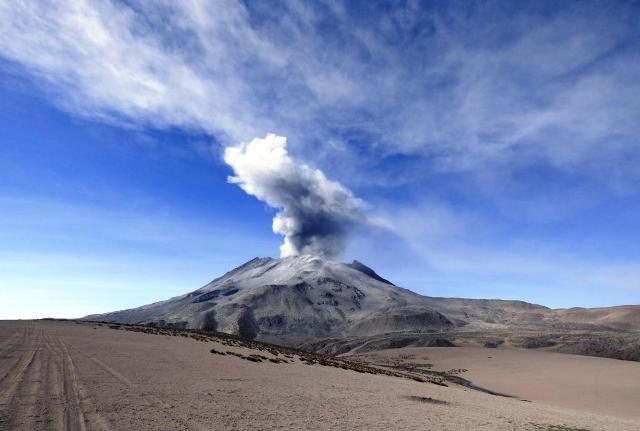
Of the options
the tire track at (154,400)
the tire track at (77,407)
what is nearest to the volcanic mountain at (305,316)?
the tire track at (154,400)

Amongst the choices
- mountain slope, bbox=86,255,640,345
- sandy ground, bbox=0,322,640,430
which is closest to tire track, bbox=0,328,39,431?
sandy ground, bbox=0,322,640,430

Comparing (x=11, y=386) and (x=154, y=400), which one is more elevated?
(x=11, y=386)

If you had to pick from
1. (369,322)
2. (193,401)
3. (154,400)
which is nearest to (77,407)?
(154,400)

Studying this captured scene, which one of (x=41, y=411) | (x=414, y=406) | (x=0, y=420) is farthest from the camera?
(x=414, y=406)

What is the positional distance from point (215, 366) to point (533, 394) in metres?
32.1

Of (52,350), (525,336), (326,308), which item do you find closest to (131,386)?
(52,350)

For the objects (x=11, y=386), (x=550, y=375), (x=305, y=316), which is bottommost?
(x=11, y=386)

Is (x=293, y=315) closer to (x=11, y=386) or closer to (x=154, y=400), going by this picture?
(x=154, y=400)

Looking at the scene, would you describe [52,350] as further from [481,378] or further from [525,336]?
[525,336]

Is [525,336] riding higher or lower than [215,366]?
higher

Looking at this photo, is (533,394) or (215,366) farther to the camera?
(533,394)

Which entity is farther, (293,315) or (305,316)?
(305,316)

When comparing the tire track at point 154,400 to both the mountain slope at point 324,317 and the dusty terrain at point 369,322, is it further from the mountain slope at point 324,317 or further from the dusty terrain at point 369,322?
the mountain slope at point 324,317

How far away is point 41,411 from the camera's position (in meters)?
10.3
